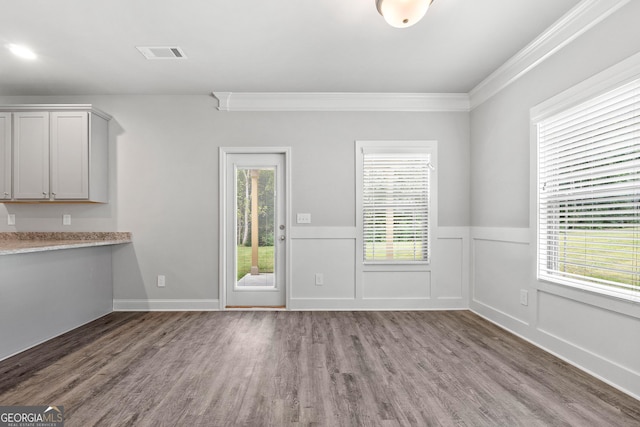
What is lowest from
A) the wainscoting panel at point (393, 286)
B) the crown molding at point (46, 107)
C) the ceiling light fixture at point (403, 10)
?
the wainscoting panel at point (393, 286)

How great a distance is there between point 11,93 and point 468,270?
6.17 metres

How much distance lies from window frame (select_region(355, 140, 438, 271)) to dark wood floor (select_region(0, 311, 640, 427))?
929mm

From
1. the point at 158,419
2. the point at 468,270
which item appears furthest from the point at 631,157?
the point at 158,419

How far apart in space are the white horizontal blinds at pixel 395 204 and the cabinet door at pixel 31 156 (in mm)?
3778

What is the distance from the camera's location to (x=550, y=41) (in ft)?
9.88

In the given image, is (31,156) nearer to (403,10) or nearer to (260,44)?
(260,44)

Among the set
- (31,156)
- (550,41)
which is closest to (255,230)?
(31,156)

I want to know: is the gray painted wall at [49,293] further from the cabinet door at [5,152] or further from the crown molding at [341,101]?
the crown molding at [341,101]

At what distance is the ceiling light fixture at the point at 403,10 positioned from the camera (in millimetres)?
2248

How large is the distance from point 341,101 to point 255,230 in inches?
78.0

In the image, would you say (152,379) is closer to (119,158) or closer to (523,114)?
(119,158)

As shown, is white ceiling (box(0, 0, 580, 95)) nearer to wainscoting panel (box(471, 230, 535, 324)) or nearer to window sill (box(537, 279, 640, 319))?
wainscoting panel (box(471, 230, 535, 324))

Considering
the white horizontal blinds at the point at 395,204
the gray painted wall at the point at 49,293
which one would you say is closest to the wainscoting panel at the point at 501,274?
the white horizontal blinds at the point at 395,204

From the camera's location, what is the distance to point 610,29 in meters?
2.45
